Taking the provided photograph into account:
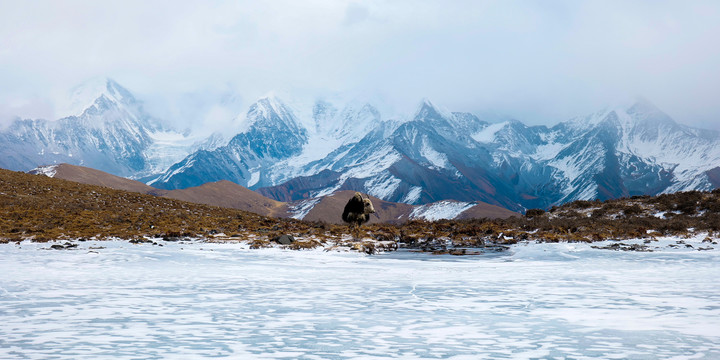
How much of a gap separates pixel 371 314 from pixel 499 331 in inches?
106

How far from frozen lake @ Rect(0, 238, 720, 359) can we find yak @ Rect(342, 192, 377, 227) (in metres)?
17.3

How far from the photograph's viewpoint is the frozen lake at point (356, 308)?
8.62 m

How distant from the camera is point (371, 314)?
1144 cm

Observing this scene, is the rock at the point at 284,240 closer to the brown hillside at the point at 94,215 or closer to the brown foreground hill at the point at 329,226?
the brown foreground hill at the point at 329,226

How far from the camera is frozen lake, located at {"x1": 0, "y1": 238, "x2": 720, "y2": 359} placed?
8625mm

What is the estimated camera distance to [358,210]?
39.1 meters

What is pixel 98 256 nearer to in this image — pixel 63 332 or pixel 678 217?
pixel 63 332

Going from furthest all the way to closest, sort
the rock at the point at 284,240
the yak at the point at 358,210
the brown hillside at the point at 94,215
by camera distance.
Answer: the yak at the point at 358,210, the rock at the point at 284,240, the brown hillside at the point at 94,215

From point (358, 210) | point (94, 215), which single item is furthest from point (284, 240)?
point (94, 215)

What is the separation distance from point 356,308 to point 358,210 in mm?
27031

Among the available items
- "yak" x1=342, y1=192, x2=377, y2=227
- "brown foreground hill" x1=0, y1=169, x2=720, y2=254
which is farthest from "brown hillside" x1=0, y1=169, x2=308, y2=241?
"yak" x1=342, y1=192, x2=377, y2=227

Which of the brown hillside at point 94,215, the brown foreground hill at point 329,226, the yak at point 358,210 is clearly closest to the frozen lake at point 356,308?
the brown foreground hill at point 329,226

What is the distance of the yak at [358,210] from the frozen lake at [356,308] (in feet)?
56.9

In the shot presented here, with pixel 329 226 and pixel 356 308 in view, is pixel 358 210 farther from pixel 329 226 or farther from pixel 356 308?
pixel 356 308
